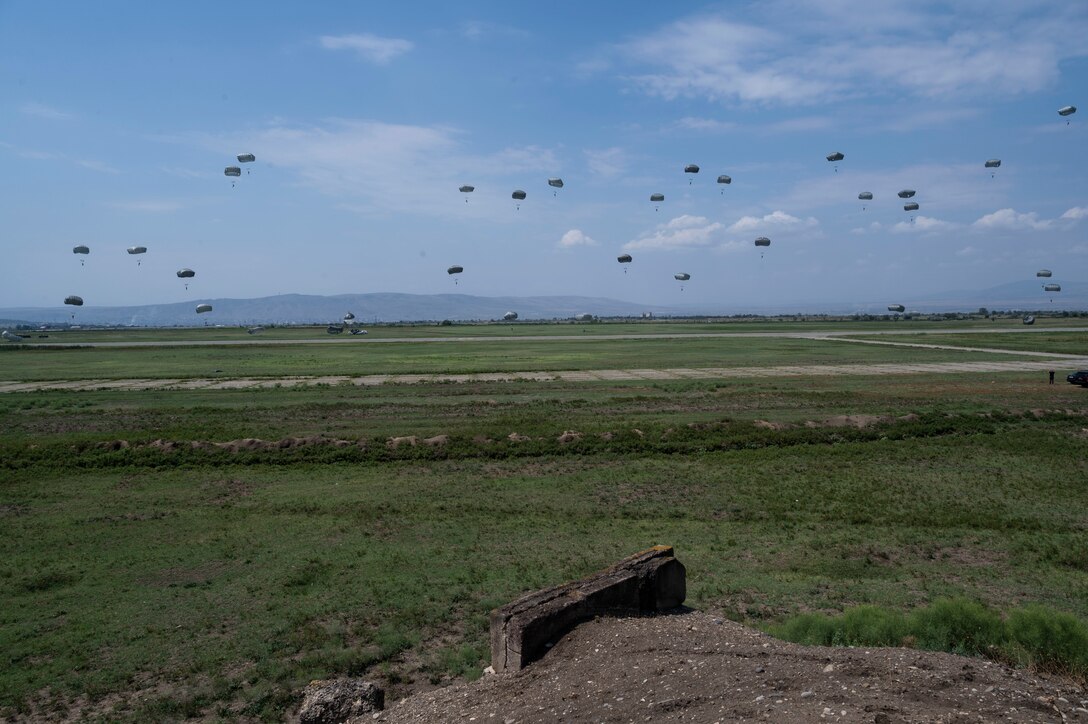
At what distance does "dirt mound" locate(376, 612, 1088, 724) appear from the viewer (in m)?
8.43

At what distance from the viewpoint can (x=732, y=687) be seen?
942 centimetres

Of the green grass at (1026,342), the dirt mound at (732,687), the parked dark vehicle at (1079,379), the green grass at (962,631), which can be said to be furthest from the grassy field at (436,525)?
the green grass at (1026,342)

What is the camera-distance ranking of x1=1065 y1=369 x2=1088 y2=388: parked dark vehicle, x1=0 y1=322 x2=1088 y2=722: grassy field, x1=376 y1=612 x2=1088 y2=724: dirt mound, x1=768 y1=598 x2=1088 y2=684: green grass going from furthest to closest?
x1=1065 y1=369 x2=1088 y2=388: parked dark vehicle, x1=0 y1=322 x2=1088 y2=722: grassy field, x1=768 y1=598 x2=1088 y2=684: green grass, x1=376 y1=612 x2=1088 y2=724: dirt mound

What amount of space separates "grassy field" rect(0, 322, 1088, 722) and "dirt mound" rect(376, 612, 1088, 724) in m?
2.97

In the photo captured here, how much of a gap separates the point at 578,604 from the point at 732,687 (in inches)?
125

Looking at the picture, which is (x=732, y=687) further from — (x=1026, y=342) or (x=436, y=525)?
(x=1026, y=342)

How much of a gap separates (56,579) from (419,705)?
493 inches

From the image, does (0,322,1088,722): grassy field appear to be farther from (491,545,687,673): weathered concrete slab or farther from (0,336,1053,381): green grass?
(0,336,1053,381): green grass

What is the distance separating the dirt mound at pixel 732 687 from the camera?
8.43m

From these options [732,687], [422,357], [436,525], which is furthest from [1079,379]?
[422,357]

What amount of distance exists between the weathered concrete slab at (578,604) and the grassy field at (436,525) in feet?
7.56

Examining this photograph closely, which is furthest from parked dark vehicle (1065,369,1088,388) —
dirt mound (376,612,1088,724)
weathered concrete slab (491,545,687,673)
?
weathered concrete slab (491,545,687,673)

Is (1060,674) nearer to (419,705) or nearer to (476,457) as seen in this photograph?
(419,705)

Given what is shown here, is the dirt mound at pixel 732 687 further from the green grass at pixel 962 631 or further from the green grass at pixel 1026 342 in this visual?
the green grass at pixel 1026 342
